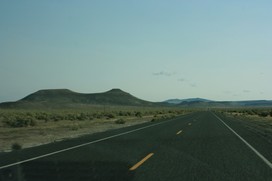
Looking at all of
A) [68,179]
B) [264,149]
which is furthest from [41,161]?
[264,149]

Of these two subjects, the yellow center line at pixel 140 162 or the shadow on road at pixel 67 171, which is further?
the yellow center line at pixel 140 162

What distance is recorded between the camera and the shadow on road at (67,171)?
31.0 ft

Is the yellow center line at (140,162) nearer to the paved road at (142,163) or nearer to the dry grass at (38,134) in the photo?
the paved road at (142,163)

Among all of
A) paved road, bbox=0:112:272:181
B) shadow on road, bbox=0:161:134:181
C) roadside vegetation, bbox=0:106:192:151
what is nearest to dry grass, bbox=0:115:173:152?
roadside vegetation, bbox=0:106:192:151

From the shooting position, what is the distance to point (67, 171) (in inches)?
411

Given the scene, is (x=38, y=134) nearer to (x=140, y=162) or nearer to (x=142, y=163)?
(x=140, y=162)

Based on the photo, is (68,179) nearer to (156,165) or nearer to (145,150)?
(156,165)

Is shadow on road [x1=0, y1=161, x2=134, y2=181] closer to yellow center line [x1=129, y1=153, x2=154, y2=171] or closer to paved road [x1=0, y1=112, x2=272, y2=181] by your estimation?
paved road [x1=0, y1=112, x2=272, y2=181]

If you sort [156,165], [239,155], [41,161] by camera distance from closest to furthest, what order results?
[156,165], [41,161], [239,155]

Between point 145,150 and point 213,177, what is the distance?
5.87 m

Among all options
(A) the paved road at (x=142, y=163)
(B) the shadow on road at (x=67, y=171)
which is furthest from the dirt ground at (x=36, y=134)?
(B) the shadow on road at (x=67, y=171)

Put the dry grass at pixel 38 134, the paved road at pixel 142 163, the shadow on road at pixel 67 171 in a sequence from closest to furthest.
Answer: the shadow on road at pixel 67 171 → the paved road at pixel 142 163 → the dry grass at pixel 38 134

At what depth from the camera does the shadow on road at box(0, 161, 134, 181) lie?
9461mm

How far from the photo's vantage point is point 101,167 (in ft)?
36.2
